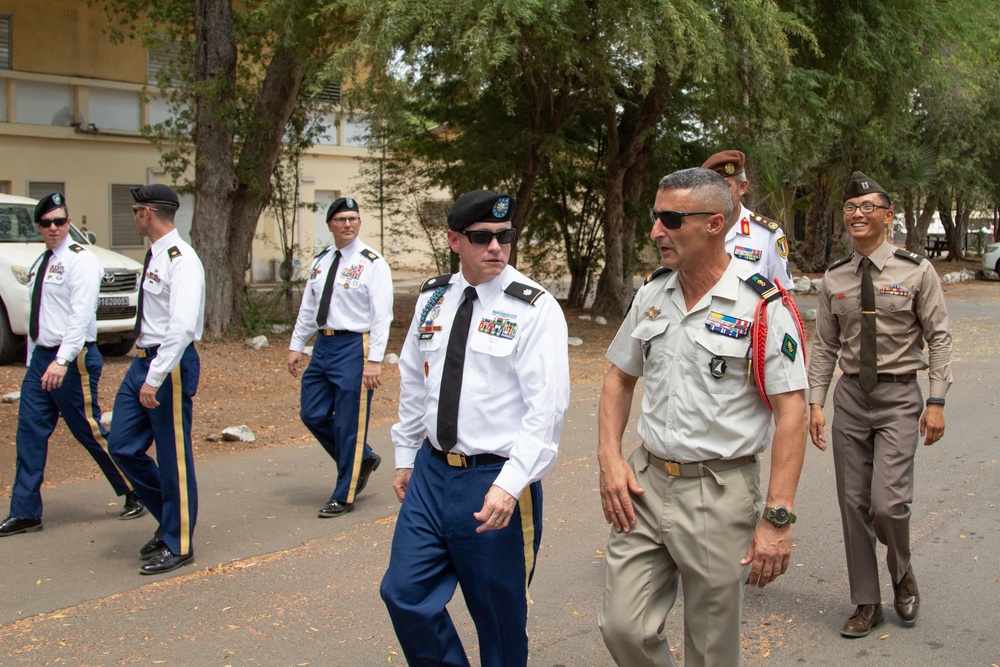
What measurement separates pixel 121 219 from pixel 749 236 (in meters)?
19.3

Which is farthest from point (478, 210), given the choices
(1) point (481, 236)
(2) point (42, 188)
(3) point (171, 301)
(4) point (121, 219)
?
(4) point (121, 219)

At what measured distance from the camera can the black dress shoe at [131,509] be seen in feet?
22.7

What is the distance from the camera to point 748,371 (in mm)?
3484

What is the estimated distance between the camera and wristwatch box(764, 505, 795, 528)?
3336 millimetres

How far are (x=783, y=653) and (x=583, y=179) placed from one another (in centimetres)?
1469

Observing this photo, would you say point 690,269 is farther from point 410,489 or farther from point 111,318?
point 111,318

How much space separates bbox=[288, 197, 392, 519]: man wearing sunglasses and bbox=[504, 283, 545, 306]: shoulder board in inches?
125

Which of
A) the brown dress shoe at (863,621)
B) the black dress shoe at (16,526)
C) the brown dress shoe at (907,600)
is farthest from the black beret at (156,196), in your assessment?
the brown dress shoe at (907,600)

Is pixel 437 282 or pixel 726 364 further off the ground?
pixel 437 282

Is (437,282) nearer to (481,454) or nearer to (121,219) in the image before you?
(481,454)

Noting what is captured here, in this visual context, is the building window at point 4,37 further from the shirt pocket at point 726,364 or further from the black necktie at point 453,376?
the shirt pocket at point 726,364

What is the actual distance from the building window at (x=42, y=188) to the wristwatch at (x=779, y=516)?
65.7ft

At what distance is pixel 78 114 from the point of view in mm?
21062

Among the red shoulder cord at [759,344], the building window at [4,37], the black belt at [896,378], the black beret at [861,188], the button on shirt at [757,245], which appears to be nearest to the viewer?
the red shoulder cord at [759,344]
